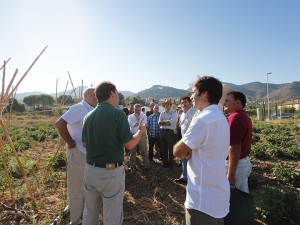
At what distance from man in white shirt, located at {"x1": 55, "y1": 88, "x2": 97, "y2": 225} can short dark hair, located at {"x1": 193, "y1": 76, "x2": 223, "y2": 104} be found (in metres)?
2.05

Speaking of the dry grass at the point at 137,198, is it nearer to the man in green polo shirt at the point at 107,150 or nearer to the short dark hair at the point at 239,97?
the man in green polo shirt at the point at 107,150

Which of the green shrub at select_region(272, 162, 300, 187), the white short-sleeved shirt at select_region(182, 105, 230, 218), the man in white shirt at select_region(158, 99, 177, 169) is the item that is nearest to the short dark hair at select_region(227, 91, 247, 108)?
the white short-sleeved shirt at select_region(182, 105, 230, 218)

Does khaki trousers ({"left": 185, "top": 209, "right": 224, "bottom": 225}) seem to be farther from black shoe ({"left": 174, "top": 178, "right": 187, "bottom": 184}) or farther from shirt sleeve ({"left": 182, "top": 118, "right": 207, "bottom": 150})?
black shoe ({"left": 174, "top": 178, "right": 187, "bottom": 184})

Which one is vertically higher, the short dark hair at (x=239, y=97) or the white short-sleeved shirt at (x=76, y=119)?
the short dark hair at (x=239, y=97)

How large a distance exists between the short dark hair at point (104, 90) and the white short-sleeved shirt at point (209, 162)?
3.81 ft

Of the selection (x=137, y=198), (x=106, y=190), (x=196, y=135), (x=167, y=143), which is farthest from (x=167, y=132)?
(x=196, y=135)

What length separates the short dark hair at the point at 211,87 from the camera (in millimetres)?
2238

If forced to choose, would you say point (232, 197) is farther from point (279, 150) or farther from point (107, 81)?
point (279, 150)

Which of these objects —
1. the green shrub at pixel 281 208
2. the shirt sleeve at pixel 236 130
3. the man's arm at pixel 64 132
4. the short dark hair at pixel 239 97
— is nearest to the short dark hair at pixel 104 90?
the man's arm at pixel 64 132

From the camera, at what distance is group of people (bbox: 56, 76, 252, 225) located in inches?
83.0

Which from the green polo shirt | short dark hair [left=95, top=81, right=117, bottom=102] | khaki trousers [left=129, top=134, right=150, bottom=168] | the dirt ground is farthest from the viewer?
khaki trousers [left=129, top=134, right=150, bottom=168]

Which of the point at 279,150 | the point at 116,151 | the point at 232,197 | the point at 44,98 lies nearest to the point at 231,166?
the point at 232,197

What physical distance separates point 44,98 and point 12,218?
108953 millimetres

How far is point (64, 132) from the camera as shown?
365 centimetres
